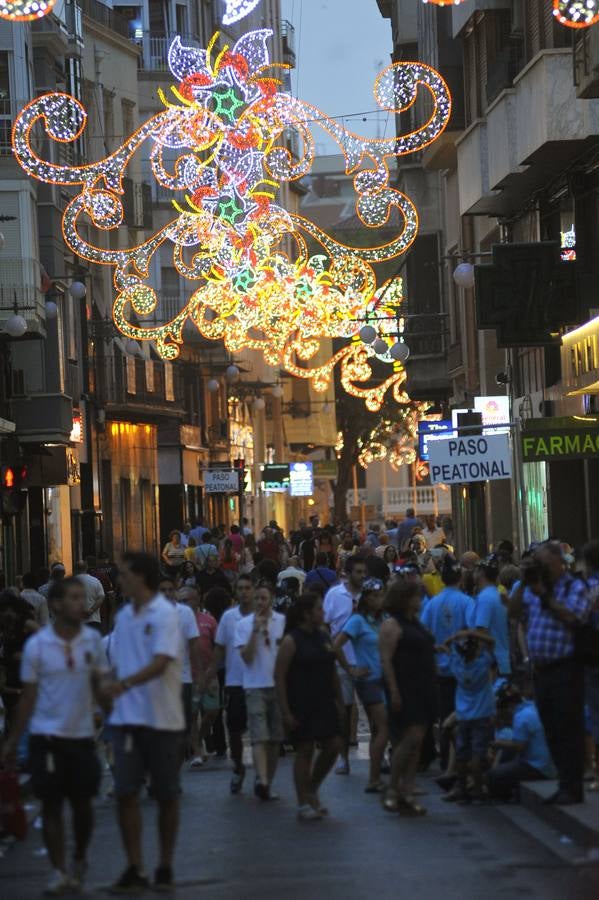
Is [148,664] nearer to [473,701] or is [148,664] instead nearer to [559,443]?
[473,701]

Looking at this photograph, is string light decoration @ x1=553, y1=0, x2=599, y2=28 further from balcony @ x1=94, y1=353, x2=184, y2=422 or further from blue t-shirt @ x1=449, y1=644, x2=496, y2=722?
balcony @ x1=94, y1=353, x2=184, y2=422

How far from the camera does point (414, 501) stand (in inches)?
3861

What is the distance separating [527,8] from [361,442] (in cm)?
5321

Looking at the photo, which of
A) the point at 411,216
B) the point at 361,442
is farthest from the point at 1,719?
the point at 361,442

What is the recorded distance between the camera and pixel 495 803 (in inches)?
567

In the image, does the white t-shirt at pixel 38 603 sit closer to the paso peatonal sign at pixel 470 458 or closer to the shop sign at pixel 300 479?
the paso peatonal sign at pixel 470 458

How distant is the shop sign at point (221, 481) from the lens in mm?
45406

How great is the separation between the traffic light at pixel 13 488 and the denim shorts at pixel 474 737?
20758mm

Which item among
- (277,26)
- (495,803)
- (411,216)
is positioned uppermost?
(277,26)

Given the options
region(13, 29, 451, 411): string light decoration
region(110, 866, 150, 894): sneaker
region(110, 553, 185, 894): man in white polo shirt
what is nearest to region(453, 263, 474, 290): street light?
region(13, 29, 451, 411): string light decoration

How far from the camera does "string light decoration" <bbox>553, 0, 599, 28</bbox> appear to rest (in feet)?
46.4

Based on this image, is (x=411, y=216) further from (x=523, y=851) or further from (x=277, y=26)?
(x=277, y=26)

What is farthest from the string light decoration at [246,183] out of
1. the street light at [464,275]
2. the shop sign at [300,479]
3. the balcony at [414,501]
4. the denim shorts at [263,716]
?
the balcony at [414,501]

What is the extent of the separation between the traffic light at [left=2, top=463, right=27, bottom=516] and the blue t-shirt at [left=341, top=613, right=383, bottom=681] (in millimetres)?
18792
